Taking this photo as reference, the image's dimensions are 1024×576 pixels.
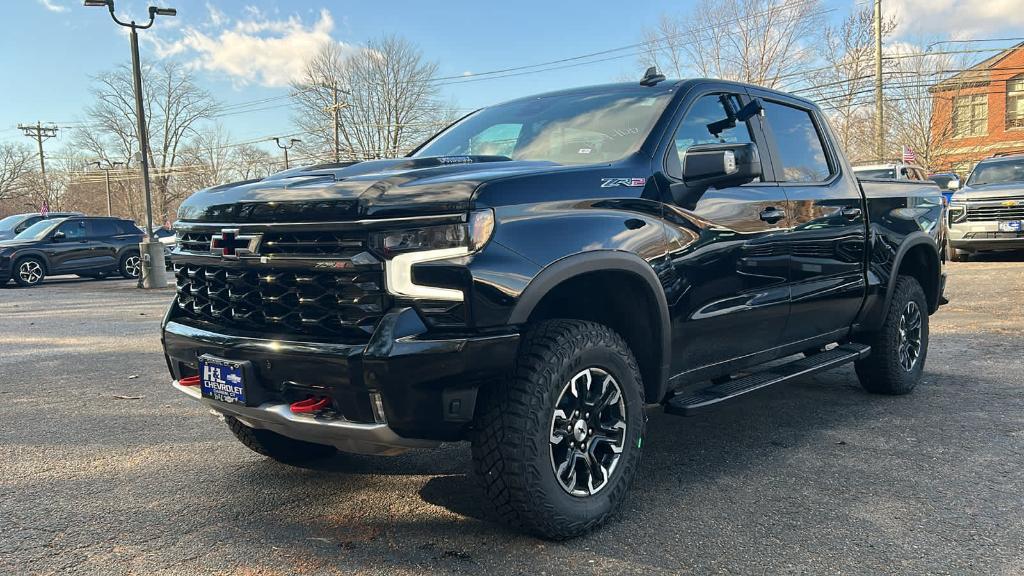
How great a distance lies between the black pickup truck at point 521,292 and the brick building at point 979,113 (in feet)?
99.6

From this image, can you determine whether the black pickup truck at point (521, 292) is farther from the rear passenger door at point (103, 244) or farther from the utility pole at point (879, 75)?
the utility pole at point (879, 75)

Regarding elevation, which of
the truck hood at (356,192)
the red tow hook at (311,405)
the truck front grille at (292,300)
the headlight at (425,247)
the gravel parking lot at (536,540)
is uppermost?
the truck hood at (356,192)

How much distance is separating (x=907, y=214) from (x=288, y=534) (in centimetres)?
437

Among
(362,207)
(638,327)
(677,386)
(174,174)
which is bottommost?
(677,386)

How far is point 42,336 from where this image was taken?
8.53m

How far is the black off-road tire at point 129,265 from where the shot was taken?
18.2 m

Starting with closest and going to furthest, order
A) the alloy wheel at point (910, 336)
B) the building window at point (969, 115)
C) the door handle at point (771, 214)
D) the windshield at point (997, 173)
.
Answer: the door handle at point (771, 214) < the alloy wheel at point (910, 336) < the windshield at point (997, 173) < the building window at point (969, 115)

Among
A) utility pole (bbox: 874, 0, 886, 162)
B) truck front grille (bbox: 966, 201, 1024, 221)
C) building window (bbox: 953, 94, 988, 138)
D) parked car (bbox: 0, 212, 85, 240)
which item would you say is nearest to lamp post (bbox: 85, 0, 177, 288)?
parked car (bbox: 0, 212, 85, 240)

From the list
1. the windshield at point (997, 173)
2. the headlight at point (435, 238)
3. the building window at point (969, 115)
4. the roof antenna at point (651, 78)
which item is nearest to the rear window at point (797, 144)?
the roof antenna at point (651, 78)

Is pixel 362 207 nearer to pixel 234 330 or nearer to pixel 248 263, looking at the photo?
pixel 248 263

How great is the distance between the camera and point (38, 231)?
17.3 metres

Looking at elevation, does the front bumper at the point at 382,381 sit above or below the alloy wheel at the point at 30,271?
above

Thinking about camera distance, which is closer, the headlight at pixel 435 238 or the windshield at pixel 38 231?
the headlight at pixel 435 238

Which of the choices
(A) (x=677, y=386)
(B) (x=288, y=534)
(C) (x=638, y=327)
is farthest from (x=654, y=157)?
(B) (x=288, y=534)
